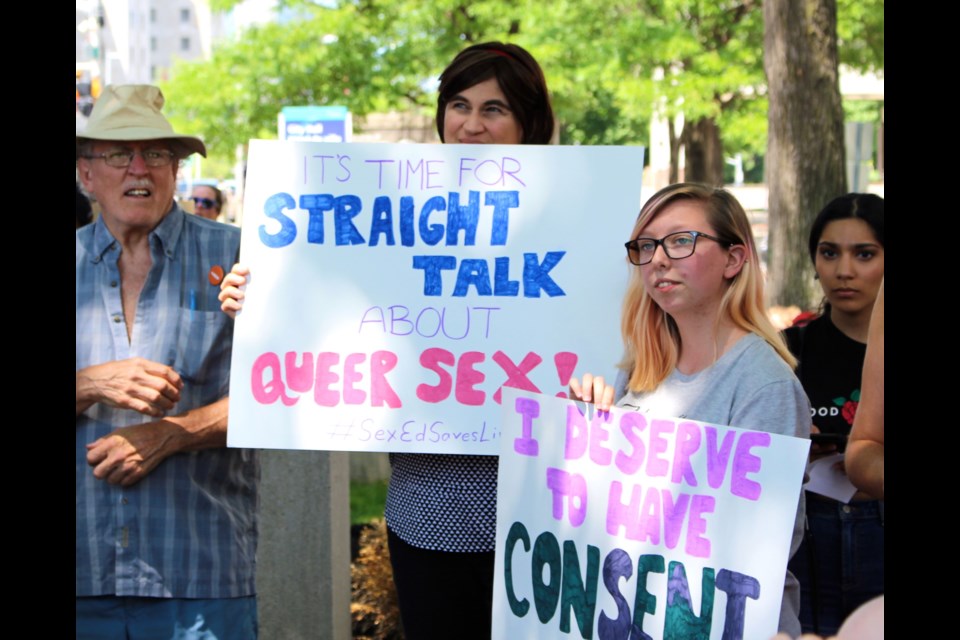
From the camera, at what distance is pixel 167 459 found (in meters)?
3.03

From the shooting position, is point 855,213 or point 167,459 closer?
point 167,459

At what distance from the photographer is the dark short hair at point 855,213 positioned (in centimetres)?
335

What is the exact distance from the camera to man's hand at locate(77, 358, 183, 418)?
2.89 metres

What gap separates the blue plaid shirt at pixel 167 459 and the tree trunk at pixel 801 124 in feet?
12.6

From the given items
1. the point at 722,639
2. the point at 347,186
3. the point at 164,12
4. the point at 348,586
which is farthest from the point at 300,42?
the point at 164,12

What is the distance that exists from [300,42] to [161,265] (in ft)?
49.9

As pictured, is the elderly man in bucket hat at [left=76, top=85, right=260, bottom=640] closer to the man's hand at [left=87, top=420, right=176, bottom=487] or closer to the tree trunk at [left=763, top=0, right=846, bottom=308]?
the man's hand at [left=87, top=420, right=176, bottom=487]

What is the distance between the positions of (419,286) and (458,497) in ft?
1.88

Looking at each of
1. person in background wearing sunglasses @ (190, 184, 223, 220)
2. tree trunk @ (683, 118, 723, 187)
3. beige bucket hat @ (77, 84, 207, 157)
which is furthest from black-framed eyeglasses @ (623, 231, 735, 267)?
tree trunk @ (683, 118, 723, 187)

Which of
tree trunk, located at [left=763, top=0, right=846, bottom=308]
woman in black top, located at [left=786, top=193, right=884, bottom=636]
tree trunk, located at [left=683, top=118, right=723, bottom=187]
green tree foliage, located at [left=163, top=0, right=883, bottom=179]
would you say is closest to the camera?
woman in black top, located at [left=786, top=193, right=884, bottom=636]

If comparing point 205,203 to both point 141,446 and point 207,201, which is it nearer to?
point 207,201

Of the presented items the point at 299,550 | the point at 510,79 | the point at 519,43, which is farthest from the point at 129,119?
the point at 519,43

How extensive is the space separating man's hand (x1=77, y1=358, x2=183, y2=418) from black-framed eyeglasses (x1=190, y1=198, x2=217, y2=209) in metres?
8.01

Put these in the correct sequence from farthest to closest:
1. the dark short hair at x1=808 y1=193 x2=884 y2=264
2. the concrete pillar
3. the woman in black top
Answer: the concrete pillar
the dark short hair at x1=808 y1=193 x2=884 y2=264
the woman in black top
